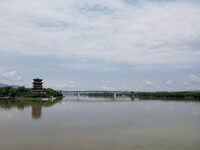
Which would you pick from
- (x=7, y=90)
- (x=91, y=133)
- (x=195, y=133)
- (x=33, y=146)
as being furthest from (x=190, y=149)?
(x=7, y=90)

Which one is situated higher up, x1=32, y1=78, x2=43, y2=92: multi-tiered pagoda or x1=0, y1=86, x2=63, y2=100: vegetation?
x1=32, y1=78, x2=43, y2=92: multi-tiered pagoda

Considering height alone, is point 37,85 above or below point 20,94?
above

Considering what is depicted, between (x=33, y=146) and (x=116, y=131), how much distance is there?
9305 mm

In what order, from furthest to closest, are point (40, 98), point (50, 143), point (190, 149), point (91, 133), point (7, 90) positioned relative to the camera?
point (7, 90)
point (40, 98)
point (91, 133)
point (50, 143)
point (190, 149)

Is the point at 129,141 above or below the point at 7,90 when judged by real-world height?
below

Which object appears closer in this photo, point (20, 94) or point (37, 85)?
point (20, 94)

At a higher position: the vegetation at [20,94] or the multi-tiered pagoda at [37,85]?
the multi-tiered pagoda at [37,85]

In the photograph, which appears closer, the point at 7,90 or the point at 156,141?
the point at 156,141

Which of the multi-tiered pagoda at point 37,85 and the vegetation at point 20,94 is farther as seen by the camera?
the multi-tiered pagoda at point 37,85

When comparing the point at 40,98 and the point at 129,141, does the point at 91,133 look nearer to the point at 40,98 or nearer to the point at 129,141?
the point at 129,141

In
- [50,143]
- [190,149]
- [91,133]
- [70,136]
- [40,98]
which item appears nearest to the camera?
[190,149]

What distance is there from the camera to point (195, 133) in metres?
21.7

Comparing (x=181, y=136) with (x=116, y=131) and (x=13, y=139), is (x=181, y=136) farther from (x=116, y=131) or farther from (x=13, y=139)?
(x=13, y=139)

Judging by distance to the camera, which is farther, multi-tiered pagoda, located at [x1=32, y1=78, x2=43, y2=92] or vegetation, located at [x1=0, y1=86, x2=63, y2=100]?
multi-tiered pagoda, located at [x1=32, y1=78, x2=43, y2=92]
